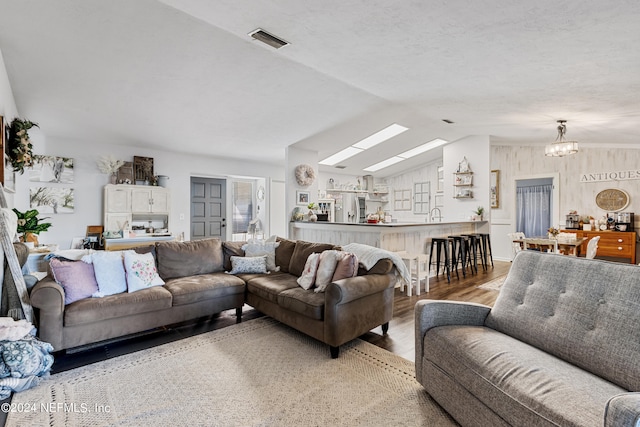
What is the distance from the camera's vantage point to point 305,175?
A: 639cm

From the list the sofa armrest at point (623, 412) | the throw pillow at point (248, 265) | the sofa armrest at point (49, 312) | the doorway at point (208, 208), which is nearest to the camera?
the sofa armrest at point (623, 412)

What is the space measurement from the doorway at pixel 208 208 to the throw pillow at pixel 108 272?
3.72m

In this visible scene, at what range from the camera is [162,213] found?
583 centimetres

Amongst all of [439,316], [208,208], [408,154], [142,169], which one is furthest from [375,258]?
[408,154]

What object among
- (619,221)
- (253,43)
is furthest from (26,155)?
(619,221)

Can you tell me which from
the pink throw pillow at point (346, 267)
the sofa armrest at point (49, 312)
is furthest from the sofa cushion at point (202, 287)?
the pink throw pillow at point (346, 267)

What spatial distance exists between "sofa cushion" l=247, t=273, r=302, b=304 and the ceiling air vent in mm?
2364

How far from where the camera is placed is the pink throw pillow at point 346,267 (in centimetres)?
289

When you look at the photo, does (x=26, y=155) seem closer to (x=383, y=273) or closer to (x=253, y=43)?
(x=253, y=43)

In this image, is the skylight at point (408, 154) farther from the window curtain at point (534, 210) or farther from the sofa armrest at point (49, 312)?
the sofa armrest at point (49, 312)

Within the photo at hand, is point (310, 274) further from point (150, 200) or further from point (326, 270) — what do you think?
point (150, 200)

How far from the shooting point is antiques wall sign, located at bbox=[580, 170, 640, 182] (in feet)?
19.7

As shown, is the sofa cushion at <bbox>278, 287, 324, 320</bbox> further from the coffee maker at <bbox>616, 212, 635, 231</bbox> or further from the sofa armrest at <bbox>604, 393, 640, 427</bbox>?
the coffee maker at <bbox>616, 212, 635, 231</bbox>

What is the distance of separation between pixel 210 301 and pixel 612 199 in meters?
7.68
